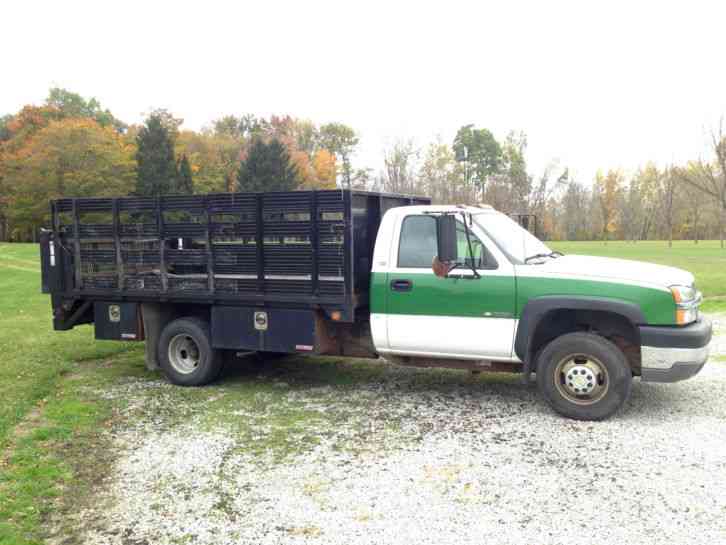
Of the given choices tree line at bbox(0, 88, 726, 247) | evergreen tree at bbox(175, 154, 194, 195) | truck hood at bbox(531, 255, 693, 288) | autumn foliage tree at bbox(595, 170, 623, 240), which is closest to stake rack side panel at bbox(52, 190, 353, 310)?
truck hood at bbox(531, 255, 693, 288)

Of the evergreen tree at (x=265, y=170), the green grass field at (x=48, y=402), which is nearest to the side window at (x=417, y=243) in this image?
the green grass field at (x=48, y=402)

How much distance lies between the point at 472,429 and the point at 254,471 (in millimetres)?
2130

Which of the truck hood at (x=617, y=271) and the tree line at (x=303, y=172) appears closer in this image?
the truck hood at (x=617, y=271)

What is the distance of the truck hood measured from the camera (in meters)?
6.20

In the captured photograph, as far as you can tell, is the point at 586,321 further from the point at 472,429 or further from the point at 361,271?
the point at 361,271

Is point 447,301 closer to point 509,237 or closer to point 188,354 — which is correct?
point 509,237

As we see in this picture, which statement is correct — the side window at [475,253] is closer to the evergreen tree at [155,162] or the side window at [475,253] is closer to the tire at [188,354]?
the tire at [188,354]

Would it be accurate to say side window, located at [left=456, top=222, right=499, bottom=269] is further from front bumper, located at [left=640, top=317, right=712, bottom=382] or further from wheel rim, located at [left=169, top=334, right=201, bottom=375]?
wheel rim, located at [left=169, top=334, right=201, bottom=375]

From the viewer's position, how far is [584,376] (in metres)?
6.35

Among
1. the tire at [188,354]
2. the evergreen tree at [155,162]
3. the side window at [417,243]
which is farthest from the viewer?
the evergreen tree at [155,162]

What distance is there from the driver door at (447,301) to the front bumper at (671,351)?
49.1 inches

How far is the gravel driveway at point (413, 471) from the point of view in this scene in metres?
4.30

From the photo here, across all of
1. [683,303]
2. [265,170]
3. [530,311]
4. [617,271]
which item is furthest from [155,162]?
[683,303]

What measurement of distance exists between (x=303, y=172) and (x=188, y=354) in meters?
58.2
